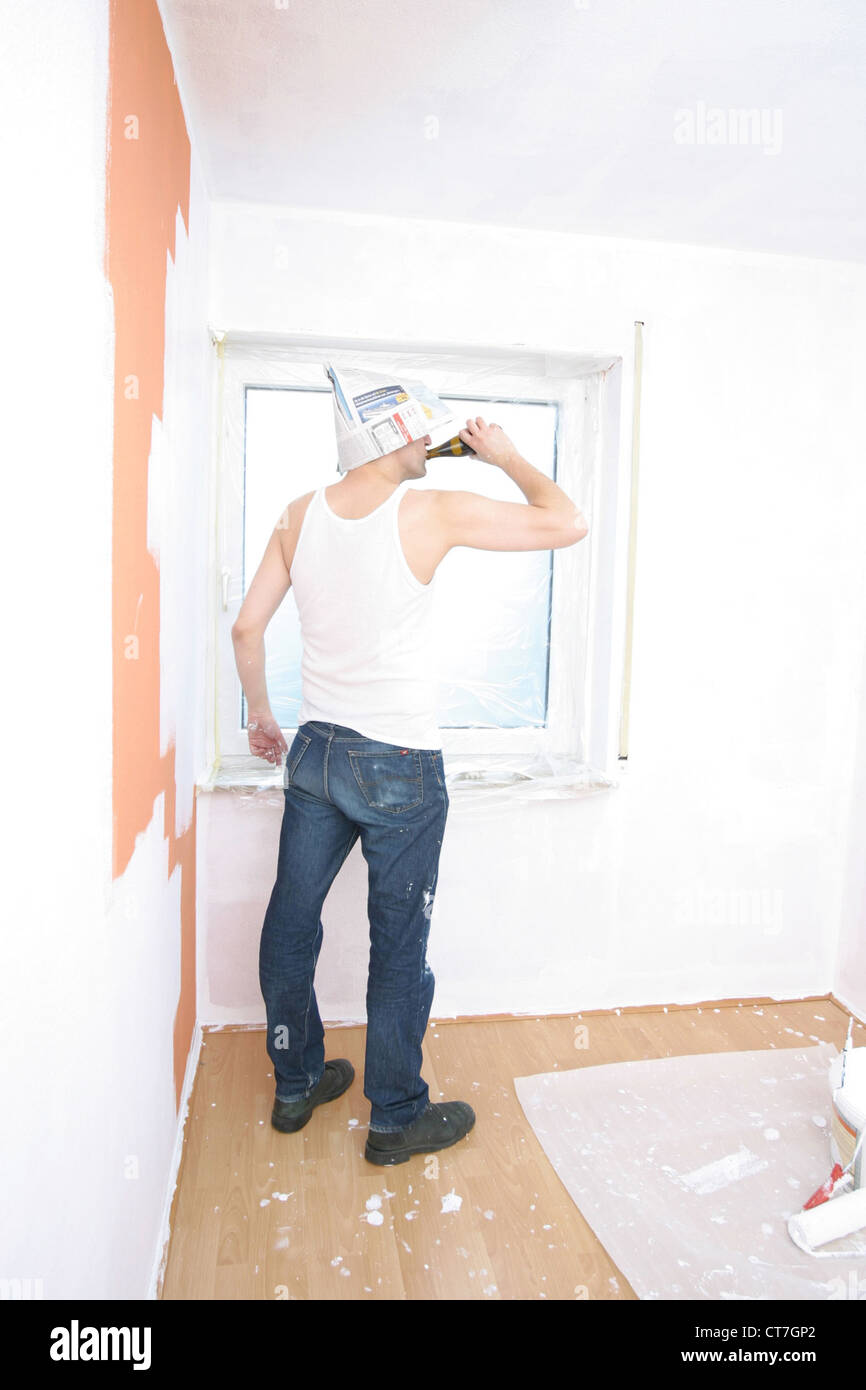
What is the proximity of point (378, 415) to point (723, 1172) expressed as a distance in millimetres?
1640

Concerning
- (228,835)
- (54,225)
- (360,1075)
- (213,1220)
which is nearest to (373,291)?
(228,835)

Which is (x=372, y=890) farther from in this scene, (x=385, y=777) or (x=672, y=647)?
(x=672, y=647)

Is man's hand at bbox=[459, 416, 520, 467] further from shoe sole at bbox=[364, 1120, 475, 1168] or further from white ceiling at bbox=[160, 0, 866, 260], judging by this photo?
shoe sole at bbox=[364, 1120, 475, 1168]

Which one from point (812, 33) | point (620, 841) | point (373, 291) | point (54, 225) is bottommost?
point (620, 841)

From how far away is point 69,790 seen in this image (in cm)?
85

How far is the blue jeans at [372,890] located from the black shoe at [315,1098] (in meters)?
0.02

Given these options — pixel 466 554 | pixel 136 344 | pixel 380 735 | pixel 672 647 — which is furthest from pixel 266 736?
pixel 672 647

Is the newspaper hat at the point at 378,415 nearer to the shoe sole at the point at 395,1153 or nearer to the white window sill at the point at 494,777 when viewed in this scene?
the white window sill at the point at 494,777

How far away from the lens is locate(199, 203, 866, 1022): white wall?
2.20 m

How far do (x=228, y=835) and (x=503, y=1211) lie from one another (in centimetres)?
106

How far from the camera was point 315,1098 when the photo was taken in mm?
1926

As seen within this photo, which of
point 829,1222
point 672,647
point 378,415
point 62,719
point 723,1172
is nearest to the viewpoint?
point 62,719

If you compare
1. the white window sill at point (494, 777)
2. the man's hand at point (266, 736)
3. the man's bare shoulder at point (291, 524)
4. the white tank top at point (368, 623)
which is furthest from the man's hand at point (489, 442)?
the white window sill at point (494, 777)
